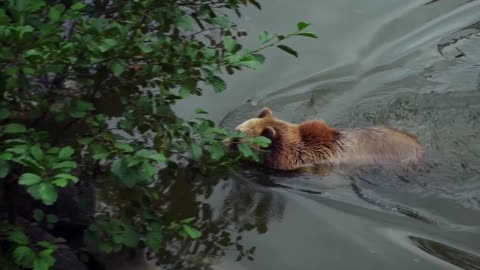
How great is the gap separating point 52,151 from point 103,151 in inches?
13.3

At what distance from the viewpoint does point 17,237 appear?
13.1ft

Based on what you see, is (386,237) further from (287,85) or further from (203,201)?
(287,85)

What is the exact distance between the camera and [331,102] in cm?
823

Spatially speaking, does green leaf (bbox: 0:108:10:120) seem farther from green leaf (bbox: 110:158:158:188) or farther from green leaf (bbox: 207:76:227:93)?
green leaf (bbox: 207:76:227:93)

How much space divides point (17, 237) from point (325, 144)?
12.7 feet

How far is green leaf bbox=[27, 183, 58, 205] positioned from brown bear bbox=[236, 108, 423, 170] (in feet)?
12.8

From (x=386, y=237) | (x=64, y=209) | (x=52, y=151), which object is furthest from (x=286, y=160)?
(x=52, y=151)

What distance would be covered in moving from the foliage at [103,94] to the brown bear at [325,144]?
8.28 feet

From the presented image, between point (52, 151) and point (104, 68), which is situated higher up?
point (104, 68)

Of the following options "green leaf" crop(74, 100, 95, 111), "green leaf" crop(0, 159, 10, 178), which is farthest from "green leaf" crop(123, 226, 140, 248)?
"green leaf" crop(0, 159, 10, 178)

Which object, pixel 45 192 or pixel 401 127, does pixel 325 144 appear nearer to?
pixel 401 127

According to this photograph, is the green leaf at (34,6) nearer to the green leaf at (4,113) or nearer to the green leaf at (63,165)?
the green leaf at (4,113)

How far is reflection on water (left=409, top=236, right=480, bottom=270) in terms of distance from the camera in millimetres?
5668

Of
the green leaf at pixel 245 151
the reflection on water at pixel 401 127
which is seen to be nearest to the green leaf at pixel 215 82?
the green leaf at pixel 245 151
